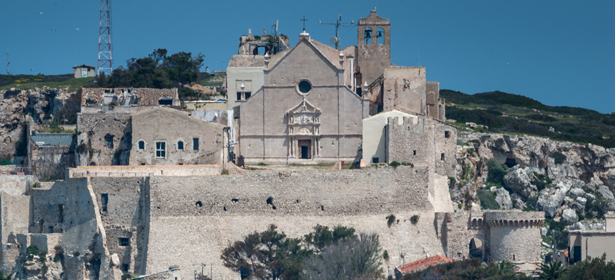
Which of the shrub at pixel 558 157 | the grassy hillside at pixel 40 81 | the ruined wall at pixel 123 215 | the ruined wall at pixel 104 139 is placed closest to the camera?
the ruined wall at pixel 123 215

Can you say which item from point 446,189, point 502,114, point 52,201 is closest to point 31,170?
point 52,201

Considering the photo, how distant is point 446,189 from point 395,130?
16.6 feet

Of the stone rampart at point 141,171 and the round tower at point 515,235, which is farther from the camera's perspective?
the stone rampart at point 141,171

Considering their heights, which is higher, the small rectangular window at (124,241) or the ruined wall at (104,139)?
the ruined wall at (104,139)

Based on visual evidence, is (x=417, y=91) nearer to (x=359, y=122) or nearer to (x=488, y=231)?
(x=359, y=122)

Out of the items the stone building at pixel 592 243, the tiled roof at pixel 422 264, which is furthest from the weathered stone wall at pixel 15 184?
the stone building at pixel 592 243

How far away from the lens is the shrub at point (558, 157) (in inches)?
3022

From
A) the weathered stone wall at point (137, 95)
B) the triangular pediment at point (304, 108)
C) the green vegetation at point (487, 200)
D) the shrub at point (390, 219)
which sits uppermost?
the weathered stone wall at point (137, 95)

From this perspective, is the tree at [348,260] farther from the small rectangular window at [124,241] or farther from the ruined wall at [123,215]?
the small rectangular window at [124,241]

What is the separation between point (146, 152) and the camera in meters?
61.6

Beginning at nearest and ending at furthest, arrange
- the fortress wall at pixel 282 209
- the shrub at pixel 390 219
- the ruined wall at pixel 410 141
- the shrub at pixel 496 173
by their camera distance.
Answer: the fortress wall at pixel 282 209 → the shrub at pixel 390 219 → the ruined wall at pixel 410 141 → the shrub at pixel 496 173

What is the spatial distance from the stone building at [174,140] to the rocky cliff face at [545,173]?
14.8 meters

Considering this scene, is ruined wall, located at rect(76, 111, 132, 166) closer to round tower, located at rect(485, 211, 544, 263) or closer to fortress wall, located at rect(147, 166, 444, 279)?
fortress wall, located at rect(147, 166, 444, 279)

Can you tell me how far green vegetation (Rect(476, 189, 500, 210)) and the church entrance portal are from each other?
1154 centimetres
